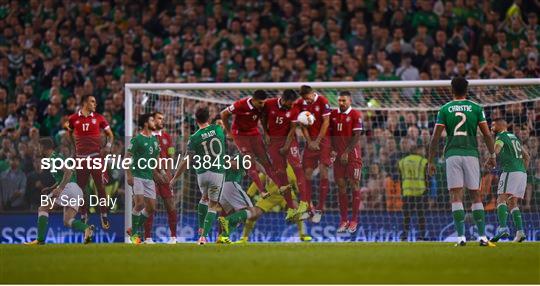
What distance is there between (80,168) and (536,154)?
6684 millimetres

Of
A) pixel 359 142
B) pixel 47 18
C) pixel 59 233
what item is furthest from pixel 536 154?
pixel 47 18

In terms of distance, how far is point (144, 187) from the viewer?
14.6 metres

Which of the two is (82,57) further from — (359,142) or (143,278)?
(143,278)

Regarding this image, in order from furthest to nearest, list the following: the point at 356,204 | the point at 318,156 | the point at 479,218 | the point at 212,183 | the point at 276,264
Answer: the point at 356,204
the point at 318,156
the point at 212,183
the point at 479,218
the point at 276,264

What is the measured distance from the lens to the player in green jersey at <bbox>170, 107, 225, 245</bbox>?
13938 mm

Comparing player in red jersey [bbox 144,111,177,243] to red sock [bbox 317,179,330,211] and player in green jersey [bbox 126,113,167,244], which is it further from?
red sock [bbox 317,179,330,211]

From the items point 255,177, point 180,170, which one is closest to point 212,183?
point 180,170

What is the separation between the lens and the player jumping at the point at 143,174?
1452 centimetres

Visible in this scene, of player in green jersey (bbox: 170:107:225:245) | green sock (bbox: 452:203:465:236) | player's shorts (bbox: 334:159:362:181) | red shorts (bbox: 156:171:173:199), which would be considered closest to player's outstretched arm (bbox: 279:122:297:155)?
player's shorts (bbox: 334:159:362:181)

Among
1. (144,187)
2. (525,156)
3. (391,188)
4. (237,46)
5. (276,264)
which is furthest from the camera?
(237,46)

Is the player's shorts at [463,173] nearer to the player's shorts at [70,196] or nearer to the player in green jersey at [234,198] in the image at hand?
the player in green jersey at [234,198]

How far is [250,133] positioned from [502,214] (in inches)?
144

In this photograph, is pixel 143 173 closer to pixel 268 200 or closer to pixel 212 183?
pixel 212 183

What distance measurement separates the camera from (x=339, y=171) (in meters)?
14.9
